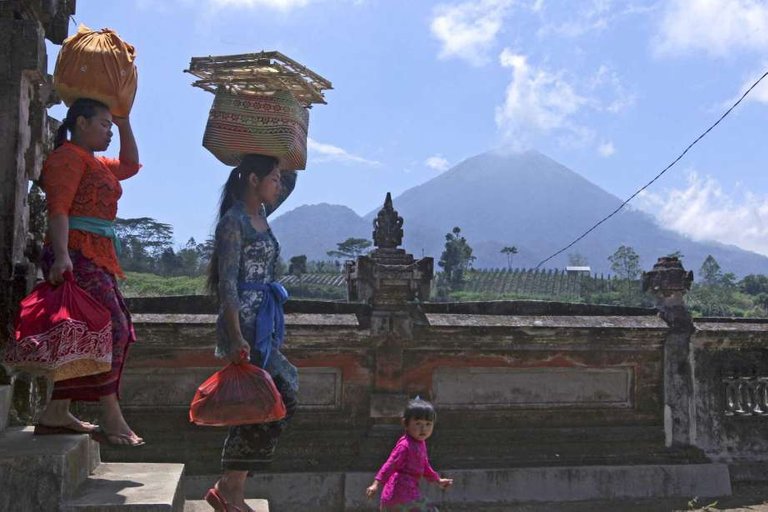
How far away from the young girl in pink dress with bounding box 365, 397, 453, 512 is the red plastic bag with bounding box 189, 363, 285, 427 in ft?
5.34

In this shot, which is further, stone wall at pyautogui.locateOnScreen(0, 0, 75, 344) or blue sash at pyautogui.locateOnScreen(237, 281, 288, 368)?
stone wall at pyautogui.locateOnScreen(0, 0, 75, 344)

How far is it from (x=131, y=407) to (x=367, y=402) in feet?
8.01

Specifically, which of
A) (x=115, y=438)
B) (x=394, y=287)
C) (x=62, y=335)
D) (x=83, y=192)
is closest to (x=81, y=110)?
(x=83, y=192)

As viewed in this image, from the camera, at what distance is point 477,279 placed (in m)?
73.8

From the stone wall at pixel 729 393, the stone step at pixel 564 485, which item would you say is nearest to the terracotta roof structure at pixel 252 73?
the stone step at pixel 564 485

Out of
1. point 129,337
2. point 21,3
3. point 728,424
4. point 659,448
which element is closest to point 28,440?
point 129,337

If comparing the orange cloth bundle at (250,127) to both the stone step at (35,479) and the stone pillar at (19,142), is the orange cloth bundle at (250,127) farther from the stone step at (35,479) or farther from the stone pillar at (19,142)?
the stone step at (35,479)

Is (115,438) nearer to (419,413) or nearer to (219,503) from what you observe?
(219,503)

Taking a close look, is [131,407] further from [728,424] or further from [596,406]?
[728,424]

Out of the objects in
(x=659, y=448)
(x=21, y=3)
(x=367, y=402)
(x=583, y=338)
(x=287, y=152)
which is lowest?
(x=659, y=448)

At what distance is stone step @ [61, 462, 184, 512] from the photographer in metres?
3.19

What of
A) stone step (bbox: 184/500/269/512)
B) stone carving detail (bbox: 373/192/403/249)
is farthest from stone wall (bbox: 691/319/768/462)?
stone step (bbox: 184/500/269/512)

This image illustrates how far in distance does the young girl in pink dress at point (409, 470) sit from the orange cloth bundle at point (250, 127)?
2.12m

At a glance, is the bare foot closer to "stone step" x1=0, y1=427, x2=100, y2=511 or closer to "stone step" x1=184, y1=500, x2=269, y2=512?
"stone step" x1=0, y1=427, x2=100, y2=511
